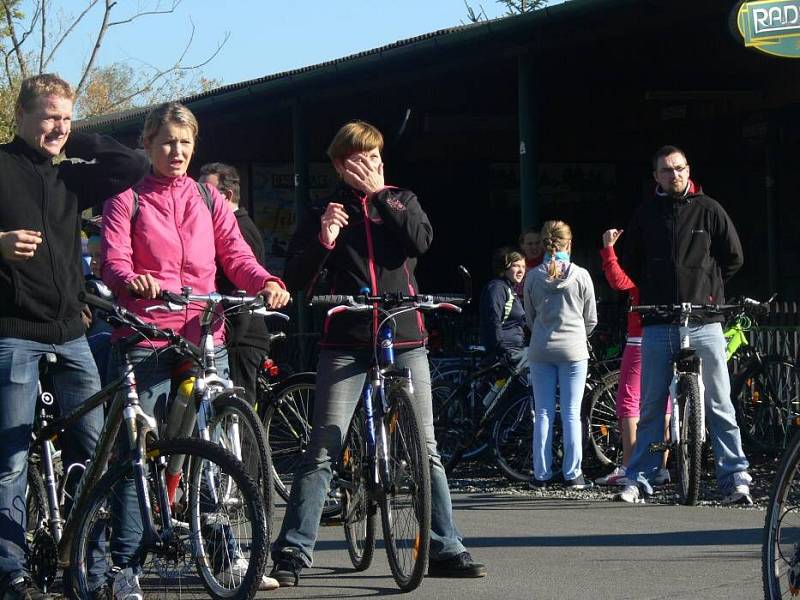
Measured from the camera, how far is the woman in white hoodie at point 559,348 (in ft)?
33.4

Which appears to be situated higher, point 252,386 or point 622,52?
point 622,52

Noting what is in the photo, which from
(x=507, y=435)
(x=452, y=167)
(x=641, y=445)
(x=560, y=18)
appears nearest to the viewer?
(x=641, y=445)

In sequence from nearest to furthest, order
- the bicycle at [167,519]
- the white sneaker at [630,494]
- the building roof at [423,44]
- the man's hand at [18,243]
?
the bicycle at [167,519] → the man's hand at [18,243] → the white sneaker at [630,494] → the building roof at [423,44]

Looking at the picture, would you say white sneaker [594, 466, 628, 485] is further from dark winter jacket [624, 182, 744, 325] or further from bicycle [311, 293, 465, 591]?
bicycle [311, 293, 465, 591]

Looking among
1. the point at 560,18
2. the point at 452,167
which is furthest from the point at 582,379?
the point at 452,167

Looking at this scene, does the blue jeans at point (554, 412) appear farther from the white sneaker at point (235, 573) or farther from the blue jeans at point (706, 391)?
the white sneaker at point (235, 573)

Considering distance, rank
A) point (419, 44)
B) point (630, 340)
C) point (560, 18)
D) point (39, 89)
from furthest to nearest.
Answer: point (419, 44) → point (560, 18) → point (630, 340) → point (39, 89)

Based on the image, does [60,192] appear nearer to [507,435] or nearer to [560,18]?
[507,435]

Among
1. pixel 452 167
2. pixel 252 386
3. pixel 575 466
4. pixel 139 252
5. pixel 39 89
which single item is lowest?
pixel 575 466

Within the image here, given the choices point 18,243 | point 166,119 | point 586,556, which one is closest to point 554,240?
point 586,556

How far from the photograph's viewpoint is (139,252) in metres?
6.13

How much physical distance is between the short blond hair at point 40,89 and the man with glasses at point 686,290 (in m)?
4.29

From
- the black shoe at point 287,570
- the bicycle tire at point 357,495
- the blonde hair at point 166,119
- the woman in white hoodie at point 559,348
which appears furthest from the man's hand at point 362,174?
the woman in white hoodie at point 559,348

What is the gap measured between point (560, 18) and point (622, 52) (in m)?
3.18
